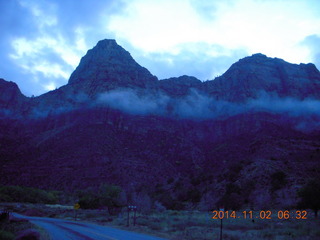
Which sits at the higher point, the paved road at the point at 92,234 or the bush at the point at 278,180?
the bush at the point at 278,180

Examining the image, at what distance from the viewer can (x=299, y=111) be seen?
104 metres

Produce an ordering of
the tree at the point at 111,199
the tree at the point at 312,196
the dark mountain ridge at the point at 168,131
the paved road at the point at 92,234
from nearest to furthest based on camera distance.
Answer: the paved road at the point at 92,234 → the tree at the point at 312,196 → the tree at the point at 111,199 → the dark mountain ridge at the point at 168,131

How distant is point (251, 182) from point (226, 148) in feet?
123

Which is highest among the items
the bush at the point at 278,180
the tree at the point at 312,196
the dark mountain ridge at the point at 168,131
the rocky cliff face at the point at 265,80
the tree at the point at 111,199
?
the rocky cliff face at the point at 265,80

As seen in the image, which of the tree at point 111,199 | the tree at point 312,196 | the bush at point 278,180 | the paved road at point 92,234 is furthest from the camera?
the bush at point 278,180

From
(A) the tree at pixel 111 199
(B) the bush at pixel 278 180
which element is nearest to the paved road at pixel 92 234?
(A) the tree at pixel 111 199

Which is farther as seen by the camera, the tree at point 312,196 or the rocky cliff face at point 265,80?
the rocky cliff face at point 265,80

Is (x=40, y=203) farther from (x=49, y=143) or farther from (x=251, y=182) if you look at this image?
(x=251, y=182)

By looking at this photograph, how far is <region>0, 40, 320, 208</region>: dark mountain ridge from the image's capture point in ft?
216

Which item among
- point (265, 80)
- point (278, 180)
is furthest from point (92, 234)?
point (265, 80)

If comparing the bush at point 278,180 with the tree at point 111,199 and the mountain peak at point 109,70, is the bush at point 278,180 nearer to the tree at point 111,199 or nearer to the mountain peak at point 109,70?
the tree at point 111,199

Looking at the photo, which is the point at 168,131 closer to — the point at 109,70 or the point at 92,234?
the point at 109,70

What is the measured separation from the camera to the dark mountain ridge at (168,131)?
65713 millimetres

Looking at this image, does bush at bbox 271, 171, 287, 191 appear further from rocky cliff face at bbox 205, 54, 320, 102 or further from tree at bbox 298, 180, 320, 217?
rocky cliff face at bbox 205, 54, 320, 102
